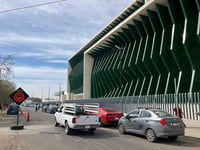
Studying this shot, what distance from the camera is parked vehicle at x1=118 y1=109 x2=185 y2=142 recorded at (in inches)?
339

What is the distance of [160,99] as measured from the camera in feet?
55.6

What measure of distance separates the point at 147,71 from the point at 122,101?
882cm

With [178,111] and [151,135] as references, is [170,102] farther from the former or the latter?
[151,135]

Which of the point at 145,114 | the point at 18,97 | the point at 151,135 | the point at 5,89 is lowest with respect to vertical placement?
the point at 151,135

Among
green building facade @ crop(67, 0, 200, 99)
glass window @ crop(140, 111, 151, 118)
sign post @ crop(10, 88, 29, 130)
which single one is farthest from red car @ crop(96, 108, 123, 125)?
green building facade @ crop(67, 0, 200, 99)

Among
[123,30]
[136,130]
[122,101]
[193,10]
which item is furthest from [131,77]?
[136,130]

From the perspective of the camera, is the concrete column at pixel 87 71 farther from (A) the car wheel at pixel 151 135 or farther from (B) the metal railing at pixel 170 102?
(A) the car wheel at pixel 151 135

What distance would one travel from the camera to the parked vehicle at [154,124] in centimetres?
860

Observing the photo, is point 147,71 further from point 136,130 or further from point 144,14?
point 136,130

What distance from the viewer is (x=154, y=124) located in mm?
8883

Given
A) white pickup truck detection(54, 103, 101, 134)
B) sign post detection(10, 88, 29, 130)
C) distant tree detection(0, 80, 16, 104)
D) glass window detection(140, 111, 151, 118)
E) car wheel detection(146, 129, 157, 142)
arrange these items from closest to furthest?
car wheel detection(146, 129, 157, 142)
glass window detection(140, 111, 151, 118)
white pickup truck detection(54, 103, 101, 134)
sign post detection(10, 88, 29, 130)
distant tree detection(0, 80, 16, 104)

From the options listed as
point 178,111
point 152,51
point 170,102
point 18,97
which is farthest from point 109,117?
point 152,51

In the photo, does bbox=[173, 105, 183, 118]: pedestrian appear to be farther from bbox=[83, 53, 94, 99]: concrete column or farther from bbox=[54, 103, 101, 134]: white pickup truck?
bbox=[83, 53, 94, 99]: concrete column

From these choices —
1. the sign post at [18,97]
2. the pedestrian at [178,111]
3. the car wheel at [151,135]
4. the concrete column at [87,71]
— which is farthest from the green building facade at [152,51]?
the sign post at [18,97]
